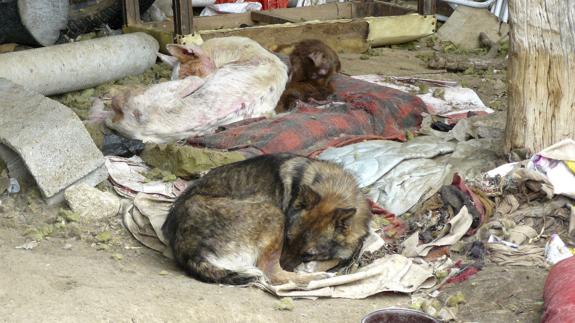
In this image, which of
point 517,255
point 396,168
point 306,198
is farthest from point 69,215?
point 517,255

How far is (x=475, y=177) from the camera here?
730 centimetres

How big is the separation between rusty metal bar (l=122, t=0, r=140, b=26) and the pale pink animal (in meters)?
2.71

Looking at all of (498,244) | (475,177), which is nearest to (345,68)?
(475,177)

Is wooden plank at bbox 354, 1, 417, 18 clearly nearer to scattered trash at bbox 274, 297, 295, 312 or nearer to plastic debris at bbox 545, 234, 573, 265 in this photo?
plastic debris at bbox 545, 234, 573, 265

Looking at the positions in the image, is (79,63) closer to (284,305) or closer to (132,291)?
(132,291)

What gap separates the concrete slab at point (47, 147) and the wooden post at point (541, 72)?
3280 mm

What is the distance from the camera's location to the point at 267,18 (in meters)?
12.5

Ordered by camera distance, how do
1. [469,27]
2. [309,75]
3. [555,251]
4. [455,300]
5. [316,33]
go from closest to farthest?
1. [455,300]
2. [555,251]
3. [309,75]
4. [316,33]
5. [469,27]

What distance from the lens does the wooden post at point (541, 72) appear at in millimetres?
6875

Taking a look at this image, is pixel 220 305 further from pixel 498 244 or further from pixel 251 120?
pixel 251 120

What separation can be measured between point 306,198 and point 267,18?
22.2 feet

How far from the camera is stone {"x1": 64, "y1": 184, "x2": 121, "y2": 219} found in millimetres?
7039

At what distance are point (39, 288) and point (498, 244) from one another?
3.04 meters

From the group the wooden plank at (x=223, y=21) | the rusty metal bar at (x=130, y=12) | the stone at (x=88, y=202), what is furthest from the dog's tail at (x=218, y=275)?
the wooden plank at (x=223, y=21)
